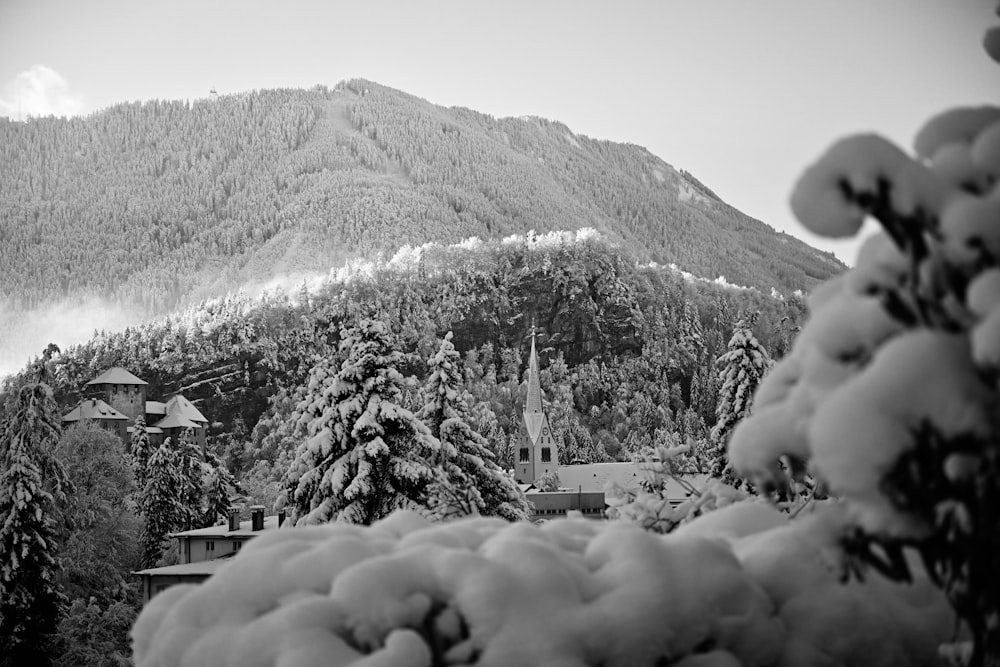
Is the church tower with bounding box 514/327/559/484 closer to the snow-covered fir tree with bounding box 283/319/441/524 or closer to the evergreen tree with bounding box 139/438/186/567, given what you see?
the evergreen tree with bounding box 139/438/186/567

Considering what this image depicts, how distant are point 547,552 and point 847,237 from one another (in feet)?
4.98

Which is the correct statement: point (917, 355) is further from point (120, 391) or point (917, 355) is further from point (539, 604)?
point (120, 391)

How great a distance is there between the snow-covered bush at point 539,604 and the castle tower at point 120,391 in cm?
10410

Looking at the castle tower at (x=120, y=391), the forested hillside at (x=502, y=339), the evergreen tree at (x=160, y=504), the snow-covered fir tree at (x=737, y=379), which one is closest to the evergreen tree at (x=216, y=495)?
the evergreen tree at (x=160, y=504)

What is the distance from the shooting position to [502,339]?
13550cm

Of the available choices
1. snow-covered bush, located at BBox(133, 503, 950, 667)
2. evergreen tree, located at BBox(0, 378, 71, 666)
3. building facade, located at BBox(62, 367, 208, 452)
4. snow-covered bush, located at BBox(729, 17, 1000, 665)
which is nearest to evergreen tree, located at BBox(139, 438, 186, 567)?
evergreen tree, located at BBox(0, 378, 71, 666)

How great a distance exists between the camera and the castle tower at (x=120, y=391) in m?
102

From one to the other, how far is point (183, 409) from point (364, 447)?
92512 millimetres

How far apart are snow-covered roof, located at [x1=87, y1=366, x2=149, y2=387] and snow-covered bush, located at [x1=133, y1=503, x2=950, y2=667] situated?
106 m

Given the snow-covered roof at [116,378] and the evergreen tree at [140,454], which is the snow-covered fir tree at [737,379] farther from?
the snow-covered roof at [116,378]

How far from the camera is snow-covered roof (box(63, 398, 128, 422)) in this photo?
9275 centimetres

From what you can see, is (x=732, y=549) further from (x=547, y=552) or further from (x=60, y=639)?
Answer: (x=60, y=639)

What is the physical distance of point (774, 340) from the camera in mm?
119750

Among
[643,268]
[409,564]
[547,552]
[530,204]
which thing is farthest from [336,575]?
[530,204]
